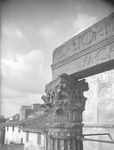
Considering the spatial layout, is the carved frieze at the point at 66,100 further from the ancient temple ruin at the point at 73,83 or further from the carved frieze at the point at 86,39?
the carved frieze at the point at 86,39

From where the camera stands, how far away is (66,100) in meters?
3.63

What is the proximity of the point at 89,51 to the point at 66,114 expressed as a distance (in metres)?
1.39

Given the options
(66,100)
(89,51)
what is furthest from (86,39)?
(66,100)

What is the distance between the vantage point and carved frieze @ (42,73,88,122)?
364 centimetres

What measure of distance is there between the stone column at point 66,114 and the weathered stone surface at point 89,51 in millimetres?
308

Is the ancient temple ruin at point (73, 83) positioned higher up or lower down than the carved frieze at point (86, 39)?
lower down

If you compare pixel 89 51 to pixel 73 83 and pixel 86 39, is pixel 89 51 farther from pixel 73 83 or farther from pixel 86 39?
pixel 73 83

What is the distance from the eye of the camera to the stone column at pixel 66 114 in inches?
138

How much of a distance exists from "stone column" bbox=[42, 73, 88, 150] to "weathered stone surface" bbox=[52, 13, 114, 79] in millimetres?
308

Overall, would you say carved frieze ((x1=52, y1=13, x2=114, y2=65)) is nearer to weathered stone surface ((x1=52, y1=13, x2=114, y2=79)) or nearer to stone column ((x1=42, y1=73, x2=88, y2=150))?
weathered stone surface ((x1=52, y1=13, x2=114, y2=79))

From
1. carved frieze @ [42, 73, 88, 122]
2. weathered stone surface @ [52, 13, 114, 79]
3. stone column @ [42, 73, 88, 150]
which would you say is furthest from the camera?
carved frieze @ [42, 73, 88, 122]

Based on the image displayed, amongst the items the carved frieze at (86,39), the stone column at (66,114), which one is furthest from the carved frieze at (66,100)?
the carved frieze at (86,39)

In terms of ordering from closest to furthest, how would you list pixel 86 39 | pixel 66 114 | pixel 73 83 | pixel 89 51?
pixel 89 51 < pixel 86 39 < pixel 66 114 < pixel 73 83

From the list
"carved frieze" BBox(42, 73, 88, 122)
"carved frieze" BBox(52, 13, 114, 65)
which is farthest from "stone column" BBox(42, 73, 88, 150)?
"carved frieze" BBox(52, 13, 114, 65)
